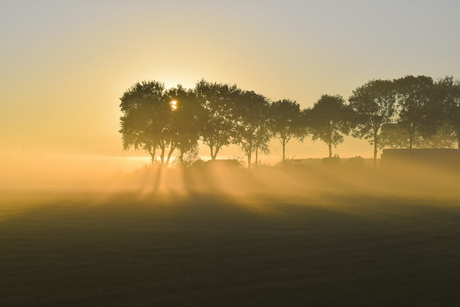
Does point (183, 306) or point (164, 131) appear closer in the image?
point (183, 306)

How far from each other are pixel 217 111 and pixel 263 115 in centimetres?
1166

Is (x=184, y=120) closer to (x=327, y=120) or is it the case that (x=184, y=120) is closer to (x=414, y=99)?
(x=327, y=120)

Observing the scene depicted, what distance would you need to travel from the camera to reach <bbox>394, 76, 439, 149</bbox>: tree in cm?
7094

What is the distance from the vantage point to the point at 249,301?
7.34 metres

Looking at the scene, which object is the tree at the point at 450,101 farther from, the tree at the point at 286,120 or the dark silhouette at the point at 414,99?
the tree at the point at 286,120

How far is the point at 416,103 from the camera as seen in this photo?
71.9 m

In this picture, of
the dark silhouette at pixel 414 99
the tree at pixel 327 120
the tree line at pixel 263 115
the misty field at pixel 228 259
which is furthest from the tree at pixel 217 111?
the misty field at pixel 228 259

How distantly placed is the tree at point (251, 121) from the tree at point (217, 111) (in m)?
1.55

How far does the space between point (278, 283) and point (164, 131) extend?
52.3 m

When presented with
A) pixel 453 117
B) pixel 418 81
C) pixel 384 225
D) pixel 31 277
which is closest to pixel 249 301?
pixel 31 277

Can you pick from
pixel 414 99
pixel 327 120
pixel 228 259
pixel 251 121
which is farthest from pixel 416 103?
pixel 228 259

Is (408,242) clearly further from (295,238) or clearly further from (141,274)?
(141,274)

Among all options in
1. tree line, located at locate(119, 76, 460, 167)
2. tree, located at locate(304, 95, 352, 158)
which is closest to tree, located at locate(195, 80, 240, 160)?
tree line, located at locate(119, 76, 460, 167)

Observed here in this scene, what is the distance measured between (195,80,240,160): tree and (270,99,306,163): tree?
11.3 metres
